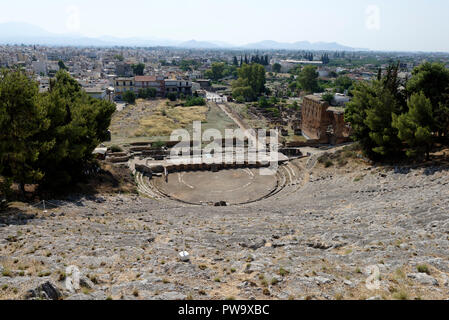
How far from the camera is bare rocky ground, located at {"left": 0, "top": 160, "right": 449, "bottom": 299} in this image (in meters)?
11.0

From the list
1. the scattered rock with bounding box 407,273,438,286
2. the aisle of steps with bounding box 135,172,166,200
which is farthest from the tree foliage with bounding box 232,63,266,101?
the scattered rock with bounding box 407,273,438,286

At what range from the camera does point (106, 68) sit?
606 feet

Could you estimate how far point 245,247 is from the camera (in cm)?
1684

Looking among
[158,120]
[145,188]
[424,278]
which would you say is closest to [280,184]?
[145,188]

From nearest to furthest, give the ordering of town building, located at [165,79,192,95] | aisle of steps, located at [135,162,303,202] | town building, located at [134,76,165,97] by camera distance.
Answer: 1. aisle of steps, located at [135,162,303,202]
2. town building, located at [134,76,165,97]
3. town building, located at [165,79,192,95]

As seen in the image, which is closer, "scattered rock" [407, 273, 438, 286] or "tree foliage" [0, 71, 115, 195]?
"scattered rock" [407, 273, 438, 286]

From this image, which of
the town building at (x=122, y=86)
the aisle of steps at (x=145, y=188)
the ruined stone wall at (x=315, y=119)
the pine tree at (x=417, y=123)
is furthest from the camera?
the town building at (x=122, y=86)

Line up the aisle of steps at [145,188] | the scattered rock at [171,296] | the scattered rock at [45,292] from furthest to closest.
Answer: the aisle of steps at [145,188], the scattered rock at [171,296], the scattered rock at [45,292]

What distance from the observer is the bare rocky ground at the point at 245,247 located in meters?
Answer: 11.0

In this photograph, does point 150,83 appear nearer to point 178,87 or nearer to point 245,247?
point 178,87

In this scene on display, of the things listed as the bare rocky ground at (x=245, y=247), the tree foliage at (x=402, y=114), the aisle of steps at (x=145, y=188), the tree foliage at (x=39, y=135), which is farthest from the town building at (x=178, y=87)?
the bare rocky ground at (x=245, y=247)

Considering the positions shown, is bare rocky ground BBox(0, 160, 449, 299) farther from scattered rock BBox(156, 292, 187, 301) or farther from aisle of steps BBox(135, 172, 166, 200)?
aisle of steps BBox(135, 172, 166, 200)

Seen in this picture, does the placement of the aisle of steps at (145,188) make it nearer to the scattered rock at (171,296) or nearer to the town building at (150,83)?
the scattered rock at (171,296)

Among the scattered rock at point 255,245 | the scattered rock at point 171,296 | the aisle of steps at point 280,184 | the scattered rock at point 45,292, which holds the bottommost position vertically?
the aisle of steps at point 280,184
